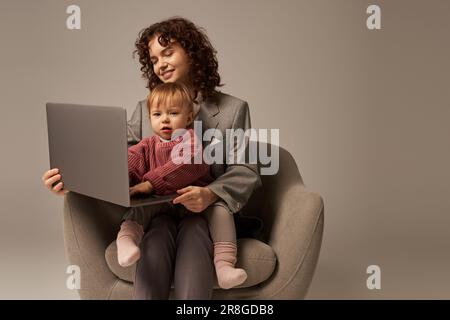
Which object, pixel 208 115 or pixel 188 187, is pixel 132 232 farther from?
pixel 208 115

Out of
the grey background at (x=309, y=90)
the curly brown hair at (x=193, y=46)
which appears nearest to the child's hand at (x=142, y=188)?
the curly brown hair at (x=193, y=46)

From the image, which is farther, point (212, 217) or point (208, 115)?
point (208, 115)

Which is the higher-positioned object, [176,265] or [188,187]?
[188,187]

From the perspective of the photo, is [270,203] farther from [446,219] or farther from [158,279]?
[446,219]

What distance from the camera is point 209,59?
246 centimetres

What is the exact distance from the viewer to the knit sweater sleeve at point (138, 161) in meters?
2.23

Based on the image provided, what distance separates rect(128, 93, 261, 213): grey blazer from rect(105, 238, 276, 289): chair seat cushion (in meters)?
0.17

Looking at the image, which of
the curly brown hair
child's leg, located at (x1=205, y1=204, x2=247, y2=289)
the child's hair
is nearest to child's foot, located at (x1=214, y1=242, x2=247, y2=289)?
child's leg, located at (x1=205, y1=204, x2=247, y2=289)

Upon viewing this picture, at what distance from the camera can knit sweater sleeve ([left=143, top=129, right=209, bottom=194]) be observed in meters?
2.14

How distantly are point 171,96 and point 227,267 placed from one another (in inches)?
→ 23.0

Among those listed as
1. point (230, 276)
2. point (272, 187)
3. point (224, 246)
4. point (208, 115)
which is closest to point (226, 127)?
point (208, 115)

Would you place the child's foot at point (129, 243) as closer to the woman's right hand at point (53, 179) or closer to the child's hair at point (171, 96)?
the woman's right hand at point (53, 179)

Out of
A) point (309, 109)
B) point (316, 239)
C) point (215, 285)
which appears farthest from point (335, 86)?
point (215, 285)

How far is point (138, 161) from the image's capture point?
7.36ft
